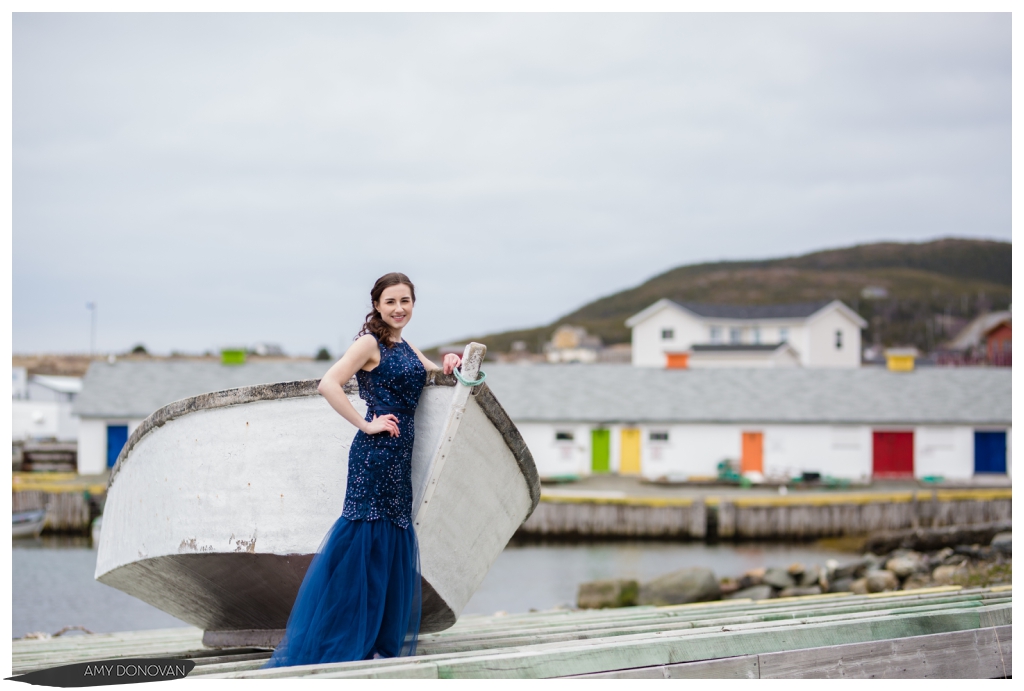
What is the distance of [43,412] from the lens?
4025cm

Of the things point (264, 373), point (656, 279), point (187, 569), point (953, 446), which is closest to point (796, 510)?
point (953, 446)

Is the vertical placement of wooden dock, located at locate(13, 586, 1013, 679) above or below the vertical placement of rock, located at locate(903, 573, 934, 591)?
above

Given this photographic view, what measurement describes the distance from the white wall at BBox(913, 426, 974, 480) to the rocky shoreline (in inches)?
438

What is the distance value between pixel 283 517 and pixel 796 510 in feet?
65.2

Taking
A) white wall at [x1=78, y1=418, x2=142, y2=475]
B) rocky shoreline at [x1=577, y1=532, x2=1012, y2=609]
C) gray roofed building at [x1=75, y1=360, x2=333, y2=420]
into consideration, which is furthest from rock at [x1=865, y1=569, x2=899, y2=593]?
white wall at [x1=78, y1=418, x2=142, y2=475]

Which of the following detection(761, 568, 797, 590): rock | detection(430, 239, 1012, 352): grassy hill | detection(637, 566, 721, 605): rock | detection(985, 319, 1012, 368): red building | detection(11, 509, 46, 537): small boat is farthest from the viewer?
detection(430, 239, 1012, 352): grassy hill

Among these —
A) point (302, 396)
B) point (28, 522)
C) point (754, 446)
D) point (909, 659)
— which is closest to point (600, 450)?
point (754, 446)

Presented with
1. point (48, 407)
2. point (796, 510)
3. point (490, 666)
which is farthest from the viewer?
point (48, 407)

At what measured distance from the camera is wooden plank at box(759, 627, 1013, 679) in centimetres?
430

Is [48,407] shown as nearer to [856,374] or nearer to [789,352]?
[856,374]

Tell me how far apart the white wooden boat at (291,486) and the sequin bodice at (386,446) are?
91 millimetres

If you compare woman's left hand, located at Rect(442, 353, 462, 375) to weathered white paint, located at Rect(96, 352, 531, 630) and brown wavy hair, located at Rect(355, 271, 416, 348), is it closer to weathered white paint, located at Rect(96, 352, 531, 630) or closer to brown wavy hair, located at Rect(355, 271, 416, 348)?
weathered white paint, located at Rect(96, 352, 531, 630)

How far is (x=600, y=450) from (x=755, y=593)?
12157mm

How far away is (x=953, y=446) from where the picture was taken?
26906 mm
